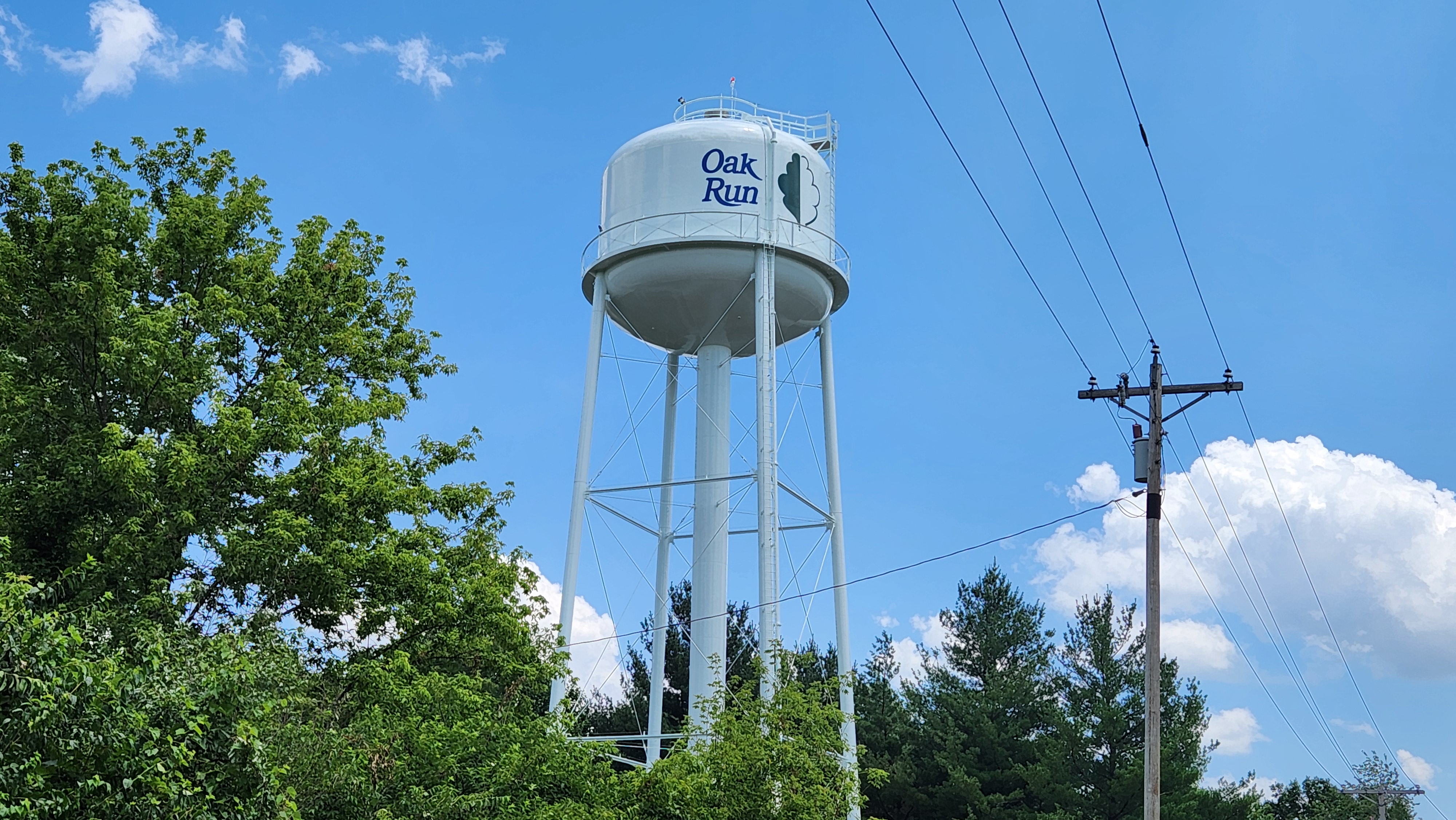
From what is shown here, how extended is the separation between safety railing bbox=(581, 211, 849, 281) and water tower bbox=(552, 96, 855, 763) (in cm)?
2

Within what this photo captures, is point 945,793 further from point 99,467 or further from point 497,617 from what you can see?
point 99,467

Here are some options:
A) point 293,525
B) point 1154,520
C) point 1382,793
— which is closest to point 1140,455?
point 1154,520

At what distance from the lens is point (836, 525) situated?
77.9ft

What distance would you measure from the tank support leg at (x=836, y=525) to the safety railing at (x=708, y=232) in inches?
68.1

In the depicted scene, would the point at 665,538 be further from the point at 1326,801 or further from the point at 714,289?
the point at 1326,801

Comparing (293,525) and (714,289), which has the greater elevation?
(714,289)

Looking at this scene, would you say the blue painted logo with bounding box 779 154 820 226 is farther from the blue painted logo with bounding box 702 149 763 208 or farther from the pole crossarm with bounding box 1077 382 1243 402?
the pole crossarm with bounding box 1077 382 1243 402

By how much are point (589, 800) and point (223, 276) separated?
25.8 ft

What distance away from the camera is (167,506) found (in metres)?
15.7

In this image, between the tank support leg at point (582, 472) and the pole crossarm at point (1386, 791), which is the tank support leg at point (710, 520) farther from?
the pole crossarm at point (1386, 791)

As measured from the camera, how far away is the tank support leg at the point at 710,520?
2381cm

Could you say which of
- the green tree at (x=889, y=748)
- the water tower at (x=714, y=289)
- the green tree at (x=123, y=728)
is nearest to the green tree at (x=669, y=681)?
the green tree at (x=889, y=748)

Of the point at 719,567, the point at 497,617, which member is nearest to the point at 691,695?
the point at 719,567

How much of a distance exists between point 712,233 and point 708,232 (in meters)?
0.07
